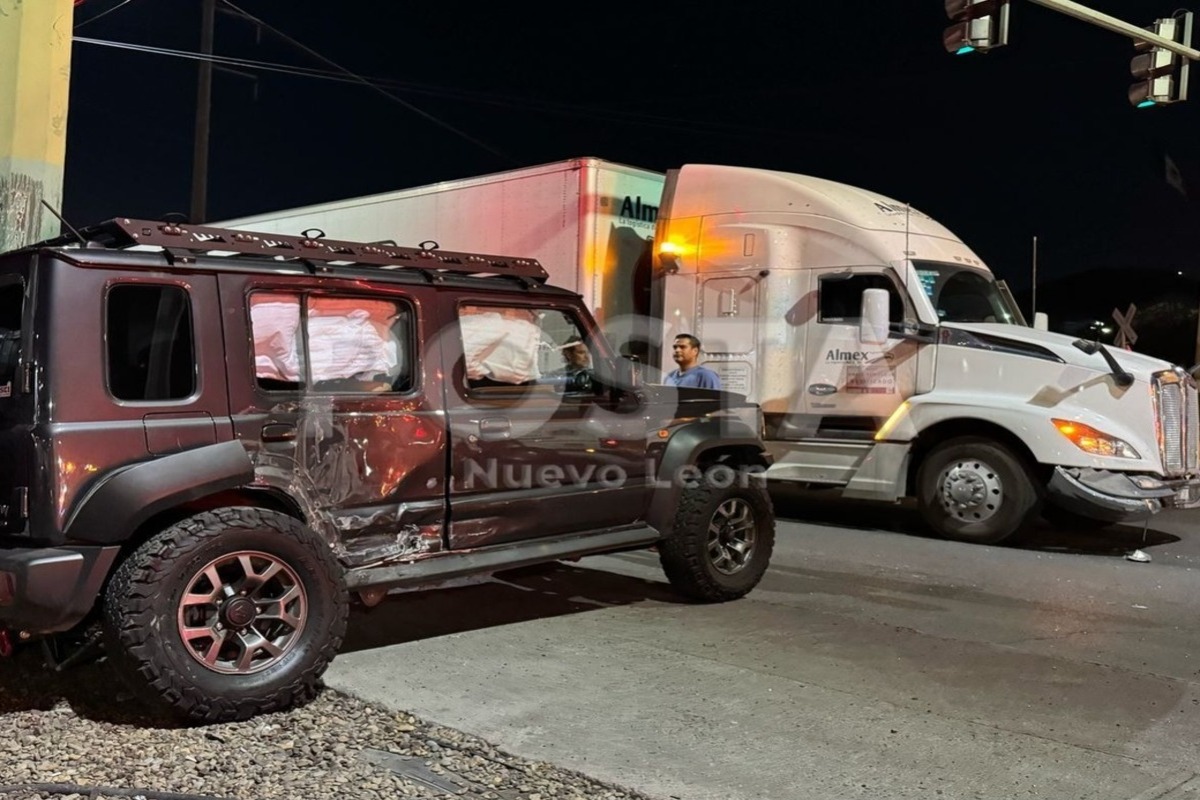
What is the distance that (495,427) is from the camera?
5020 millimetres

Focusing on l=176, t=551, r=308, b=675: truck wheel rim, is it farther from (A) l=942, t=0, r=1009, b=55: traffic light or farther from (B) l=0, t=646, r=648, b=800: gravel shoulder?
(A) l=942, t=0, r=1009, b=55: traffic light

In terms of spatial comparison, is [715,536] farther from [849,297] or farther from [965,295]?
[965,295]

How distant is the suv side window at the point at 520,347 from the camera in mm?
5133

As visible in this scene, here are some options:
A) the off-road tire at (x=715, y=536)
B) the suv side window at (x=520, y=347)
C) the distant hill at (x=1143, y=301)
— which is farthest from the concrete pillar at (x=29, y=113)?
the distant hill at (x=1143, y=301)

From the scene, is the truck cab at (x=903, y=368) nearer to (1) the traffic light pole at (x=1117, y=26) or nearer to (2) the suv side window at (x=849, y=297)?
(2) the suv side window at (x=849, y=297)

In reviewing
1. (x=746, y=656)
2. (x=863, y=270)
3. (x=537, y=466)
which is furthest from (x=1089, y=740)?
(x=863, y=270)

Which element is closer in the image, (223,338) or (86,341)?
(86,341)

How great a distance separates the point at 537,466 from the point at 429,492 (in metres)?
0.67

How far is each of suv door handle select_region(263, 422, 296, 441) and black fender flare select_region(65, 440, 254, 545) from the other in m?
0.21

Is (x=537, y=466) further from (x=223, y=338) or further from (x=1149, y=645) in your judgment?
(x=1149, y=645)

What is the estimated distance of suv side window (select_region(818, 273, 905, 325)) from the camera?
9148 mm

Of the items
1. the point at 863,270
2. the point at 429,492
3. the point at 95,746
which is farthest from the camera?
the point at 863,270

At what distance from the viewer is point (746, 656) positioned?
514cm

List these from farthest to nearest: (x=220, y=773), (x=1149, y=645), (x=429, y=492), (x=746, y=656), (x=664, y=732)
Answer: (x=1149, y=645)
(x=746, y=656)
(x=429, y=492)
(x=664, y=732)
(x=220, y=773)
